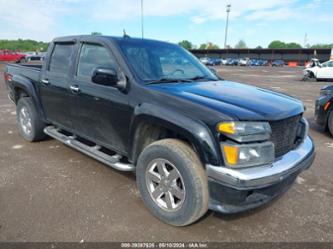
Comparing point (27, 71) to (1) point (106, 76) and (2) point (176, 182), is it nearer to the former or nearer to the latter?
(1) point (106, 76)

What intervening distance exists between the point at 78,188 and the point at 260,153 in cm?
→ 227

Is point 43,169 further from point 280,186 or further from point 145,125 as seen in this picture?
point 280,186

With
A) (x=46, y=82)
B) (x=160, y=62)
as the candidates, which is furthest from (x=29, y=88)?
(x=160, y=62)

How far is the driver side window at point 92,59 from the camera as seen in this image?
3477mm

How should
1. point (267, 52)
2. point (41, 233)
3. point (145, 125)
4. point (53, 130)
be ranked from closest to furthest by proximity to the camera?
point (41, 233), point (145, 125), point (53, 130), point (267, 52)

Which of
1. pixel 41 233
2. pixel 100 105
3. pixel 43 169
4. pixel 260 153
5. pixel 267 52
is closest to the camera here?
pixel 260 153

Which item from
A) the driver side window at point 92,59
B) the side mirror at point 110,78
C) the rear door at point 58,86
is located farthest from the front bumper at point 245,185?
the rear door at point 58,86

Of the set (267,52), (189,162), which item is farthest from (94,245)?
(267,52)

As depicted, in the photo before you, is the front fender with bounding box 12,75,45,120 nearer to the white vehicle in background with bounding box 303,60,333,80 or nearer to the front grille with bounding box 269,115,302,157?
the front grille with bounding box 269,115,302,157

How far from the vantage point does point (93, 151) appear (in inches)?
145

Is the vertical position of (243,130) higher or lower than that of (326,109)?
higher

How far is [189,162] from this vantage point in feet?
8.30

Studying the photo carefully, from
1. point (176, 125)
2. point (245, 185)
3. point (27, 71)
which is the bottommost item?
point (245, 185)

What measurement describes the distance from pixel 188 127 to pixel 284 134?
0.99 meters
